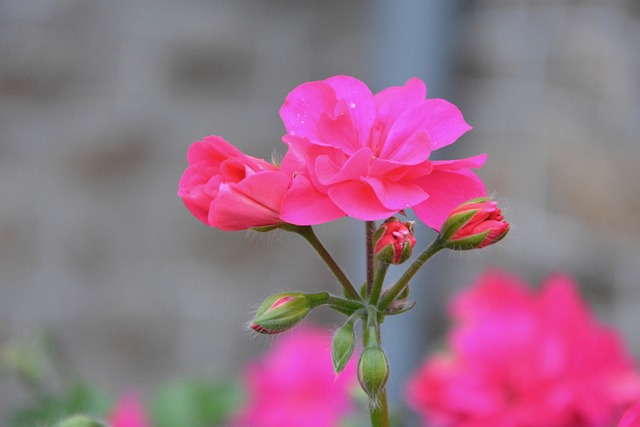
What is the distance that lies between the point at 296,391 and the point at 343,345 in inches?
25.6

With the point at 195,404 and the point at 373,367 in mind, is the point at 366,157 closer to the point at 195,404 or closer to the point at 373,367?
the point at 373,367

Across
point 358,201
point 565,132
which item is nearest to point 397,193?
point 358,201

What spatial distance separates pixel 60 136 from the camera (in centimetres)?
223

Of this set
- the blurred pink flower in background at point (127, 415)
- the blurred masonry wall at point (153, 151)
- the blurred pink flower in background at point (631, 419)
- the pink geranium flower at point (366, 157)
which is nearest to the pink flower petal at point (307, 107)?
the pink geranium flower at point (366, 157)

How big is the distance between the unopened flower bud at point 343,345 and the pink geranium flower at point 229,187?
8 cm

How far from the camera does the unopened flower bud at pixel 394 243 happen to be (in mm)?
535

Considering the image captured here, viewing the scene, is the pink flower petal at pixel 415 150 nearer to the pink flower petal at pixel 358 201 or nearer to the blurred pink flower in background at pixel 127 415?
the pink flower petal at pixel 358 201

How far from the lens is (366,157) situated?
0.55 meters

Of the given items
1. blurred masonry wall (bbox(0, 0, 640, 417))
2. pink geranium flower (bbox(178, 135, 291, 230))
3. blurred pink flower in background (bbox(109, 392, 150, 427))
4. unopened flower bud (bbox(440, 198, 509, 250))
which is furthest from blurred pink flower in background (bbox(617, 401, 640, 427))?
blurred masonry wall (bbox(0, 0, 640, 417))

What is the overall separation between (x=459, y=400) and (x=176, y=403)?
1.30 feet

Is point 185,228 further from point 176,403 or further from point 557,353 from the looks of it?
point 557,353

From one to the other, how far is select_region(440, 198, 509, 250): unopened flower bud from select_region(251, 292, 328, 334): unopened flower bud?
3.4 inches

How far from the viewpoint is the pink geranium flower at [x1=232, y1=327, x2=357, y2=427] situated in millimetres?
1158

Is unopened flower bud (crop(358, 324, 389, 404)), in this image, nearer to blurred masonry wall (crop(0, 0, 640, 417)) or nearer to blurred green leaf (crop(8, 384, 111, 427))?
blurred green leaf (crop(8, 384, 111, 427))
